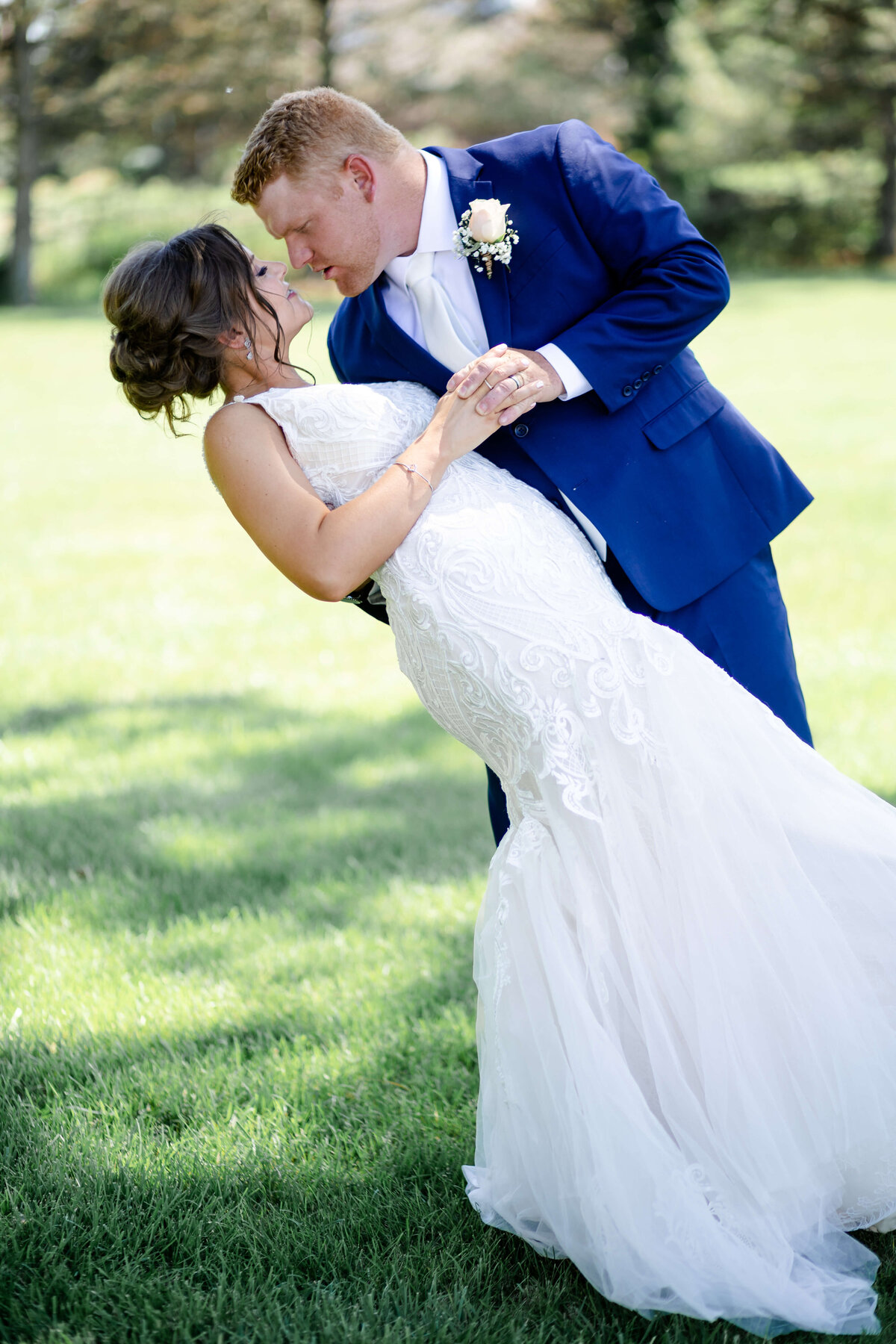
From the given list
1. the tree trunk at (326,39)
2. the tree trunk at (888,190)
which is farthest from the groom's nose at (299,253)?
the tree trunk at (888,190)

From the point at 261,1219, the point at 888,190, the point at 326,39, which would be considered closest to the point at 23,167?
the point at 326,39

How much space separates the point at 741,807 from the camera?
2.42 metres

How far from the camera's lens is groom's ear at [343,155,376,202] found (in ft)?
8.96

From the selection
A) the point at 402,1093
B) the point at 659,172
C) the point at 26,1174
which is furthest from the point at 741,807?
the point at 659,172

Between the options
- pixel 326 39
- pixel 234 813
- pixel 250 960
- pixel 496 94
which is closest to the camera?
pixel 250 960

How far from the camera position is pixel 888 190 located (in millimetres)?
28547

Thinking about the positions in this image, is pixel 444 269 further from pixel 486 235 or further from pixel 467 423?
pixel 467 423

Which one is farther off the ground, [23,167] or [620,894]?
[620,894]

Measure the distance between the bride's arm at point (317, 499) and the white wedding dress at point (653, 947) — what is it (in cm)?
6

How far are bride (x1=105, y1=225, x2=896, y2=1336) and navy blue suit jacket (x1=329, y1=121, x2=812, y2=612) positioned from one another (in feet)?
0.56

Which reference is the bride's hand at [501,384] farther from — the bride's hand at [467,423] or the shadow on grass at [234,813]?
the shadow on grass at [234,813]

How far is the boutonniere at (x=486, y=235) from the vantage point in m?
2.61

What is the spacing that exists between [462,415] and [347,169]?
0.70 m

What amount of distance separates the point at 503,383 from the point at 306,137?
759 mm
